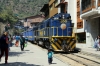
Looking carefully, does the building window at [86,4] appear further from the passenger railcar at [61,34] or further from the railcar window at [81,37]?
the railcar window at [81,37]

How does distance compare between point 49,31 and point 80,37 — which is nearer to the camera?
point 49,31

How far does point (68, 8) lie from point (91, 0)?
594 inches

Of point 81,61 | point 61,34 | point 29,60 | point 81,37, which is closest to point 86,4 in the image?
point 61,34

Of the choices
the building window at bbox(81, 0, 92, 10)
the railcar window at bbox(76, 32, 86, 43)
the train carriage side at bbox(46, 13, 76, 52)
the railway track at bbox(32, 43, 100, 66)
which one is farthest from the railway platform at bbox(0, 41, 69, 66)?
the railcar window at bbox(76, 32, 86, 43)

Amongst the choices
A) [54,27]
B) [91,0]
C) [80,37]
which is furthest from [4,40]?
[80,37]

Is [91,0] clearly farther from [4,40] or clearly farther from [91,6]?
[4,40]

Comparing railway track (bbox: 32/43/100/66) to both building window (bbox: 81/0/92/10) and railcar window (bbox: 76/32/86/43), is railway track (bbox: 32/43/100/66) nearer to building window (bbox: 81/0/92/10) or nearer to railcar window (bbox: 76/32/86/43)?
building window (bbox: 81/0/92/10)

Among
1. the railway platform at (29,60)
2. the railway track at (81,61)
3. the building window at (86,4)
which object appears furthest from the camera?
the building window at (86,4)

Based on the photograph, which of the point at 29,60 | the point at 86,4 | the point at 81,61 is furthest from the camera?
the point at 86,4

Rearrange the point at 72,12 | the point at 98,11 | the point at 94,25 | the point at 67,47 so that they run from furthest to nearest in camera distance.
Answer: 1. the point at 72,12
2. the point at 94,25
3. the point at 98,11
4. the point at 67,47

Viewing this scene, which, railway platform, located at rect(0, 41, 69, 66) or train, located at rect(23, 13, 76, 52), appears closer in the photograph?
railway platform, located at rect(0, 41, 69, 66)

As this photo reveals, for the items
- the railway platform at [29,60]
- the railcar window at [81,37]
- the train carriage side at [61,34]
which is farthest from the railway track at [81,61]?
the railcar window at [81,37]

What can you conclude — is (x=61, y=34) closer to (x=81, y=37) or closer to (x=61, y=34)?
(x=61, y=34)

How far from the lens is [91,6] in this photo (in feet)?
82.8
